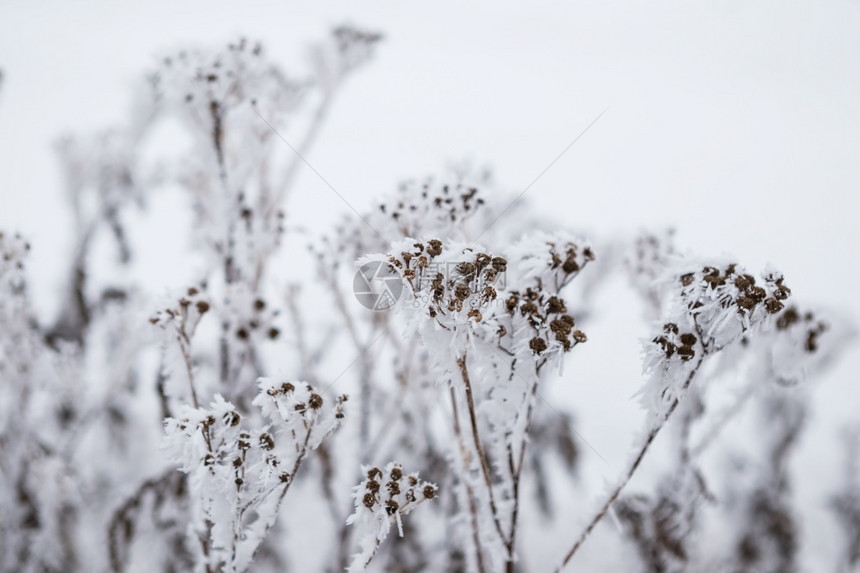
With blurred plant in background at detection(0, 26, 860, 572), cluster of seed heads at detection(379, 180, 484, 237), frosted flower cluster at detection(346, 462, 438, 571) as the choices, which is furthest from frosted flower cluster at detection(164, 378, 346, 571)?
cluster of seed heads at detection(379, 180, 484, 237)

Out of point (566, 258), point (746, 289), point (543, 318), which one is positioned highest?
point (566, 258)

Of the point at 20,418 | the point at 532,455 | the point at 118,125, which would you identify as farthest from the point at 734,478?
the point at 118,125

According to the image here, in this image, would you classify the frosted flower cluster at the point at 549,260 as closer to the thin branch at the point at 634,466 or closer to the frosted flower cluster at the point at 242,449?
the thin branch at the point at 634,466

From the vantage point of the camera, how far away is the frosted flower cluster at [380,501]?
156 centimetres

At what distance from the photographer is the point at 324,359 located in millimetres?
4680

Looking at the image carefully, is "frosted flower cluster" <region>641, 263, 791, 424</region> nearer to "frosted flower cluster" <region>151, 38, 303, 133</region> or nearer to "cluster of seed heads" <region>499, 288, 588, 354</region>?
"cluster of seed heads" <region>499, 288, 588, 354</region>

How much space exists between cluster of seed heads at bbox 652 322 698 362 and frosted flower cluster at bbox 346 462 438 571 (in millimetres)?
849

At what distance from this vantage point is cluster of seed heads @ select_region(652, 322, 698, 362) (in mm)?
1600

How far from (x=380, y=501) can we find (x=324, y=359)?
3217mm

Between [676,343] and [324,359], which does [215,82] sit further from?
[324,359]

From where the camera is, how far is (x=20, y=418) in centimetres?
355

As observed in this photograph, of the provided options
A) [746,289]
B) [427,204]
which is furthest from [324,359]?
[746,289]

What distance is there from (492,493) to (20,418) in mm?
3556

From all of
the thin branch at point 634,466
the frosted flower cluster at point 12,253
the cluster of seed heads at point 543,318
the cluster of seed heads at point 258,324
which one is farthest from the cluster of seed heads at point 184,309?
the thin branch at point 634,466
